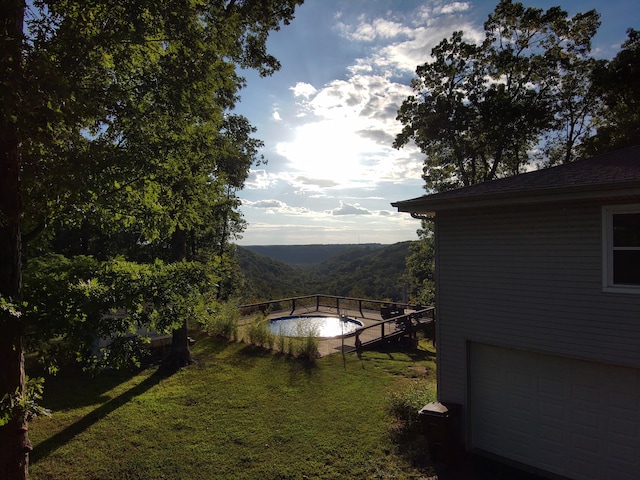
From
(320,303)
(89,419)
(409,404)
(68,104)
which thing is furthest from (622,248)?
(320,303)

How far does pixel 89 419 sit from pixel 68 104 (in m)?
6.79

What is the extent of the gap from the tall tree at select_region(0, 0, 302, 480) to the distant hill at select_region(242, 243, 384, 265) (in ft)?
288

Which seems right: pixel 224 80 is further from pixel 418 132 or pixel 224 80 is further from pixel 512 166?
pixel 512 166

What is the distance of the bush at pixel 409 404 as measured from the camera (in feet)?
22.9

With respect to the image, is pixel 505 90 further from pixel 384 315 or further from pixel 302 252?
pixel 302 252

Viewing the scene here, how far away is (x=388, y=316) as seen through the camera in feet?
53.9

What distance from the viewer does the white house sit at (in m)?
5.03

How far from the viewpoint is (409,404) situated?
722 centimetres

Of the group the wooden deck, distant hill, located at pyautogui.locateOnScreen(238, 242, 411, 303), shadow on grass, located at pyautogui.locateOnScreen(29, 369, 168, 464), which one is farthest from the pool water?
distant hill, located at pyautogui.locateOnScreen(238, 242, 411, 303)

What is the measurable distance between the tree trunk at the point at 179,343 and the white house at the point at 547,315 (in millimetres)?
6508

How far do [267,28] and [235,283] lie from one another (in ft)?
52.1

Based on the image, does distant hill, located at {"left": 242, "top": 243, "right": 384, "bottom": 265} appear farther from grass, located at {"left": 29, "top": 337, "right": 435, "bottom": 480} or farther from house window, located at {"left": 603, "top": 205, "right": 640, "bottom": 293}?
house window, located at {"left": 603, "top": 205, "right": 640, "bottom": 293}

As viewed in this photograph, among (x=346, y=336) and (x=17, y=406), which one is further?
(x=346, y=336)

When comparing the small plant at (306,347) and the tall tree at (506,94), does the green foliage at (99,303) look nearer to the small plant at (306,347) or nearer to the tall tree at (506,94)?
the small plant at (306,347)
